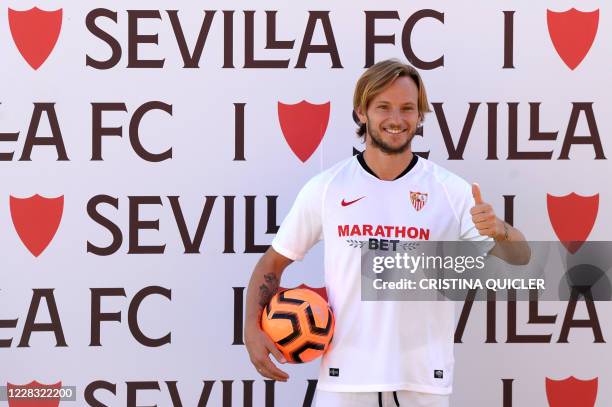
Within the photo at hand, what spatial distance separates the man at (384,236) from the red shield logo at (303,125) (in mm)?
462

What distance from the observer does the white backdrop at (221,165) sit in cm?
385

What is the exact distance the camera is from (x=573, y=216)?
12.9 feet

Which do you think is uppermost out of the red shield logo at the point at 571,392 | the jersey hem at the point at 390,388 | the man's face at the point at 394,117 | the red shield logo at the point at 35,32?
the red shield logo at the point at 35,32

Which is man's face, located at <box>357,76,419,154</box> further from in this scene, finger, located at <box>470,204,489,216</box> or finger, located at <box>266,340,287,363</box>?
finger, located at <box>266,340,287,363</box>

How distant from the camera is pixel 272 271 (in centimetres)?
350

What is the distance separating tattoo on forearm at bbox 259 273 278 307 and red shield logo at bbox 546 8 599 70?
5.03 ft

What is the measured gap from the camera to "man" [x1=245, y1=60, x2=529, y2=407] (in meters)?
3.24

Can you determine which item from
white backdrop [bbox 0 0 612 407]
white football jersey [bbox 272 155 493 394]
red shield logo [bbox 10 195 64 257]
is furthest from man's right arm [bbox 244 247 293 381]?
red shield logo [bbox 10 195 64 257]

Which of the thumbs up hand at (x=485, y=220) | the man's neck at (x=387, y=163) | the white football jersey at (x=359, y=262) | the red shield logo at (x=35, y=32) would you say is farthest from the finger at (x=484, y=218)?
the red shield logo at (x=35, y=32)

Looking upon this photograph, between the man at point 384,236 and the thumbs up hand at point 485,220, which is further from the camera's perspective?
the man at point 384,236

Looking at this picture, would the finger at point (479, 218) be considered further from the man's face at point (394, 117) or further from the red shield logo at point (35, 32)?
the red shield logo at point (35, 32)

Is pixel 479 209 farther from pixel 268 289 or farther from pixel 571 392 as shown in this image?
pixel 571 392

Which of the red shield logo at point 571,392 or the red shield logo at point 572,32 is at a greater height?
the red shield logo at point 572,32

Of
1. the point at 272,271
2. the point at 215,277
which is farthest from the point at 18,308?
the point at 272,271
